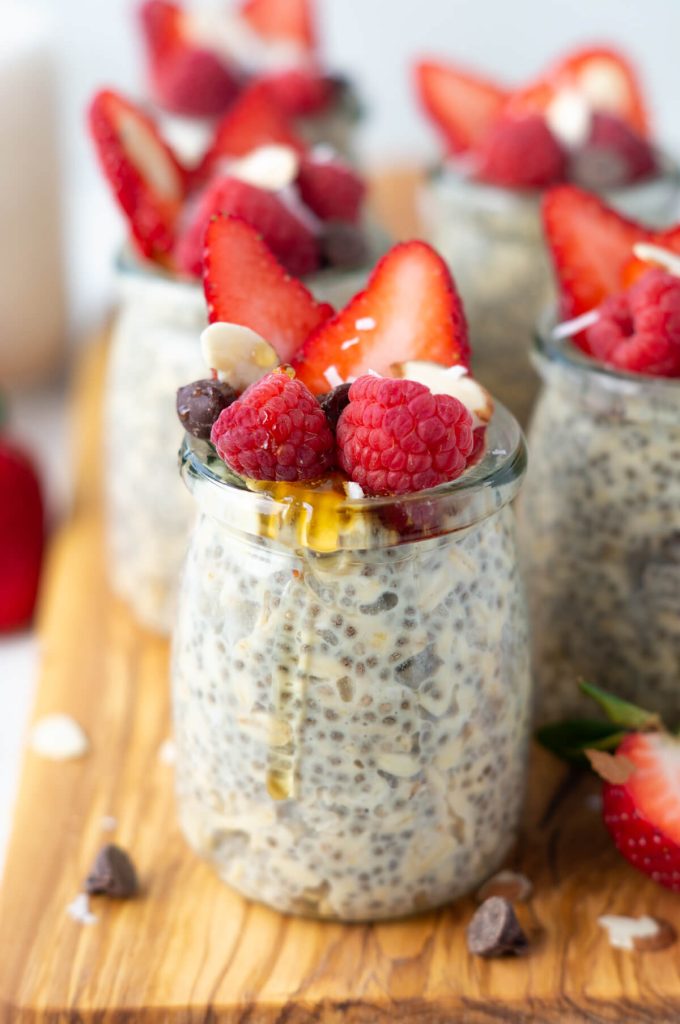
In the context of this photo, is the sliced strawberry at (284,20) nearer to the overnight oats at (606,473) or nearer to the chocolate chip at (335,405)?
the overnight oats at (606,473)

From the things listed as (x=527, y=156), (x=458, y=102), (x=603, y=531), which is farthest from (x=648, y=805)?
(x=458, y=102)

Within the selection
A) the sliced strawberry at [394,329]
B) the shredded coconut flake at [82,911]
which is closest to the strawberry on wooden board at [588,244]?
the sliced strawberry at [394,329]

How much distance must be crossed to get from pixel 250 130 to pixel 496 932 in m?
0.80

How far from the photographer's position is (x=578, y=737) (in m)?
0.97

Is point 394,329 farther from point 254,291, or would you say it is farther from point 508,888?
point 508,888

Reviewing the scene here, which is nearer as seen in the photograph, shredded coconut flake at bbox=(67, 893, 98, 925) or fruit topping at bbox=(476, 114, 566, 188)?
shredded coconut flake at bbox=(67, 893, 98, 925)

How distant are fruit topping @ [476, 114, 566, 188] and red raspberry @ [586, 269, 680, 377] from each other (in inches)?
13.1

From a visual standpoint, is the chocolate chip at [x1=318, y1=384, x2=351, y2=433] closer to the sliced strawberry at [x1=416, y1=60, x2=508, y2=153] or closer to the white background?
the sliced strawberry at [x1=416, y1=60, x2=508, y2=153]

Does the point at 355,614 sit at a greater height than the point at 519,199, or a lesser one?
lesser

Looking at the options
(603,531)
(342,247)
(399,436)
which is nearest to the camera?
(399,436)

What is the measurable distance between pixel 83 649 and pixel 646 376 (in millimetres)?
546

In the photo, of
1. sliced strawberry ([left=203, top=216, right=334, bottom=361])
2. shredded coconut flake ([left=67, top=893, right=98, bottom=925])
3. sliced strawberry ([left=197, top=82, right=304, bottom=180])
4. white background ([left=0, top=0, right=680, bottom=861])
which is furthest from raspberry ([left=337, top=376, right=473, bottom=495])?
white background ([left=0, top=0, right=680, bottom=861])

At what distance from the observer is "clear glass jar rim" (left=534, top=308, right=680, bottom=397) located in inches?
35.4

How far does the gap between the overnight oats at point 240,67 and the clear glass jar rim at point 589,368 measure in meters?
0.61
